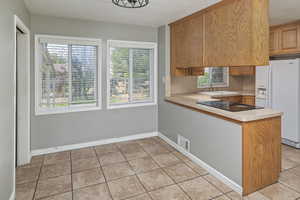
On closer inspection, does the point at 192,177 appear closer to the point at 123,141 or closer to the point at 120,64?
the point at 123,141

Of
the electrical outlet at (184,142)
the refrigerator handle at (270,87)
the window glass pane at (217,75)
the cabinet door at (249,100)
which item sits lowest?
the electrical outlet at (184,142)

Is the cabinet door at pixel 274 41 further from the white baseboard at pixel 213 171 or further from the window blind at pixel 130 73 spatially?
the white baseboard at pixel 213 171

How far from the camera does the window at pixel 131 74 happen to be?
382 centimetres

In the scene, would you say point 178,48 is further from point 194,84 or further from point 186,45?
point 194,84

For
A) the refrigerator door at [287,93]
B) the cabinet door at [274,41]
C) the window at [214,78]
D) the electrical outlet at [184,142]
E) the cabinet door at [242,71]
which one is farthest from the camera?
the window at [214,78]

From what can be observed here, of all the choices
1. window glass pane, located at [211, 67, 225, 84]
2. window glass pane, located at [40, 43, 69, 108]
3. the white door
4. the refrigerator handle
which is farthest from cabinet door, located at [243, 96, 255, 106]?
the white door

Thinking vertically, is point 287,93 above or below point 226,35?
below

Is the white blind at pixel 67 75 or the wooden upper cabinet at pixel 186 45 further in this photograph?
the white blind at pixel 67 75

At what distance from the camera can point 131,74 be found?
3982mm

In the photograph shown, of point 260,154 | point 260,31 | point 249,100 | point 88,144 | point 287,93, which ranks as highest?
point 260,31

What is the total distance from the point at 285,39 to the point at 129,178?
4115 mm

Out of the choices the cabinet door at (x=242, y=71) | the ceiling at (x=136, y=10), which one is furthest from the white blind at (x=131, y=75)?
the cabinet door at (x=242, y=71)

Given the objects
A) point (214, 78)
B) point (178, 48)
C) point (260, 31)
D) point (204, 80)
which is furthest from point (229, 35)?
point (214, 78)

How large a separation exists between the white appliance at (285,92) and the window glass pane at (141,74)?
242cm
